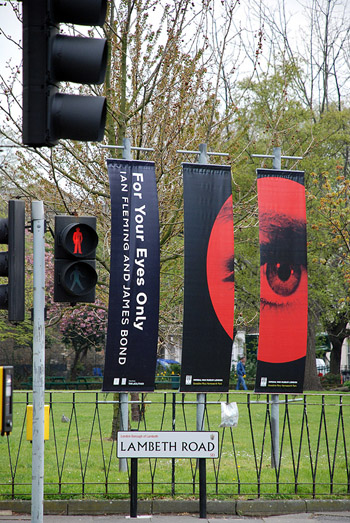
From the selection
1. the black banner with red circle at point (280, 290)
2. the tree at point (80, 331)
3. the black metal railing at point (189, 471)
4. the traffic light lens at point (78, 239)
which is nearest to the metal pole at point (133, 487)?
the black metal railing at point (189, 471)

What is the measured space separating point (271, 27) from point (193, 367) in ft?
98.1

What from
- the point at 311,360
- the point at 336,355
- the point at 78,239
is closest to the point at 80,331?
the point at 311,360

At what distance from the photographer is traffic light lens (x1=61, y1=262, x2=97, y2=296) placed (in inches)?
234

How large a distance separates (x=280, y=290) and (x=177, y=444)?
3.21 meters

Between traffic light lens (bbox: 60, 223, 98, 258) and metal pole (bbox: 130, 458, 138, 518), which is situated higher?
traffic light lens (bbox: 60, 223, 98, 258)

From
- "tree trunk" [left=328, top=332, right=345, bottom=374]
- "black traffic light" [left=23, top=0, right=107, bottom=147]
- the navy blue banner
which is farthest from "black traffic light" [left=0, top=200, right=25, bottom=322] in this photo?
"tree trunk" [left=328, top=332, right=345, bottom=374]

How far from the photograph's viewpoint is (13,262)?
527 cm

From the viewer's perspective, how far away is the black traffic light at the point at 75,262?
5.96m

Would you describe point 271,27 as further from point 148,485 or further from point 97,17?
point 97,17

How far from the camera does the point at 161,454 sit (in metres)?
8.99

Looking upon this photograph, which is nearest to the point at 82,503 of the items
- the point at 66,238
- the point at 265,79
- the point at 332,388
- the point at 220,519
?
the point at 220,519

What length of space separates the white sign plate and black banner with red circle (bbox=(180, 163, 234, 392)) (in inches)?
53.5

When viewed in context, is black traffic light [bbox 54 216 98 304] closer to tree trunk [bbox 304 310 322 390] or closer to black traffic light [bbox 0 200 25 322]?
black traffic light [bbox 0 200 25 322]

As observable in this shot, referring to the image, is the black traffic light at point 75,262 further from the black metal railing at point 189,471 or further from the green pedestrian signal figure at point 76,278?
the black metal railing at point 189,471
